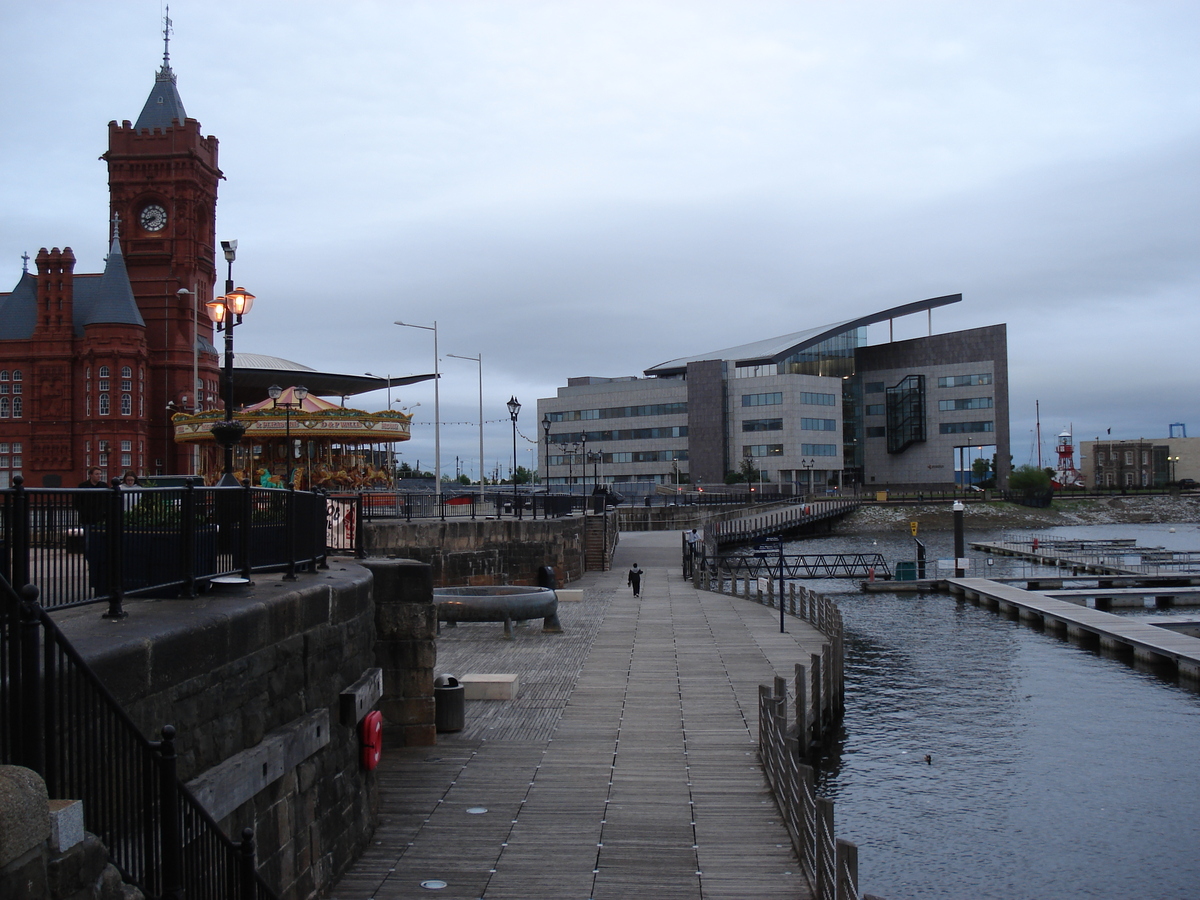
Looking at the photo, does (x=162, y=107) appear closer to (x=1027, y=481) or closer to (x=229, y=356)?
(x=229, y=356)

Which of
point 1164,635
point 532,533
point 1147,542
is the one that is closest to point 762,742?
point 1164,635

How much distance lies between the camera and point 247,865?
6.66 meters

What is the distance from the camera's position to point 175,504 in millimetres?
8453

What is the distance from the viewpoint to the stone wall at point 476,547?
3716 cm

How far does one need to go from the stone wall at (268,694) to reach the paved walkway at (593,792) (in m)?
1.21

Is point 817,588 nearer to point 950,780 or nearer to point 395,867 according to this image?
point 950,780

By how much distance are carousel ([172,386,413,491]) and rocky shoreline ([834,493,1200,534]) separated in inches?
2624

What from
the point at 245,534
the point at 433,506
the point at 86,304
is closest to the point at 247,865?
the point at 245,534

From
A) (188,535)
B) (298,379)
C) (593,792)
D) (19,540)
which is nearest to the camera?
(19,540)

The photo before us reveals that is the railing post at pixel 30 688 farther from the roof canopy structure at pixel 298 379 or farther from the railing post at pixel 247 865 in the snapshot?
the roof canopy structure at pixel 298 379

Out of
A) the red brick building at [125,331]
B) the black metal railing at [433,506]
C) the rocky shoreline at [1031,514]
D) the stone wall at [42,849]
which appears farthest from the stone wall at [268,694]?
the rocky shoreline at [1031,514]

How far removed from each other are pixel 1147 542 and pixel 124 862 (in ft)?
312

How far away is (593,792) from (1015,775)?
10434mm

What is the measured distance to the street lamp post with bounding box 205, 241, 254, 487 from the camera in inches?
617
